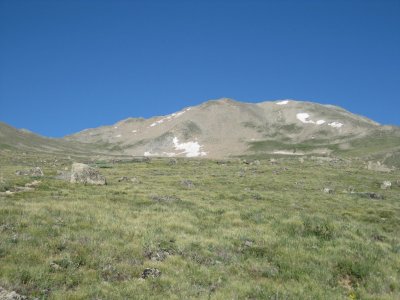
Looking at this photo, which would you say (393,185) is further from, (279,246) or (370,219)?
(279,246)

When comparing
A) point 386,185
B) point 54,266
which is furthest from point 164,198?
point 386,185

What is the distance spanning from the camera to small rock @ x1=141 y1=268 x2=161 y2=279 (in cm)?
1248

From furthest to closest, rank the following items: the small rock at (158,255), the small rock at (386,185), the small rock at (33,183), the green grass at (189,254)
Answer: the small rock at (386,185), the small rock at (33,183), the small rock at (158,255), the green grass at (189,254)

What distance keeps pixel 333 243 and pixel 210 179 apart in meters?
30.1

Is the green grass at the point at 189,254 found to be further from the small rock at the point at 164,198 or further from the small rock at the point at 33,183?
the small rock at the point at 33,183

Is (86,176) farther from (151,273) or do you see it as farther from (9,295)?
(9,295)

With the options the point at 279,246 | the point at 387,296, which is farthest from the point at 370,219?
the point at 387,296

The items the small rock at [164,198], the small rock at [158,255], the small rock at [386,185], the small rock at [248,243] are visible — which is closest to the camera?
the small rock at [158,255]

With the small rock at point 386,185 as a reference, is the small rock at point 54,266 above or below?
below

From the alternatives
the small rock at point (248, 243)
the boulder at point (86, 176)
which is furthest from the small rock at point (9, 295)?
the boulder at point (86, 176)

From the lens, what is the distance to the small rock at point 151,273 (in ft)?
40.9

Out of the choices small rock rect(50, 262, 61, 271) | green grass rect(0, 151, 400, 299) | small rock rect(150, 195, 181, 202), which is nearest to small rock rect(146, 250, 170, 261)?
green grass rect(0, 151, 400, 299)

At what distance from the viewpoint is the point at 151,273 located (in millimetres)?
12633

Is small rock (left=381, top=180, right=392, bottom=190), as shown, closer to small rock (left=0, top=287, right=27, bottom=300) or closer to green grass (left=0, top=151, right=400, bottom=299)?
green grass (left=0, top=151, right=400, bottom=299)
